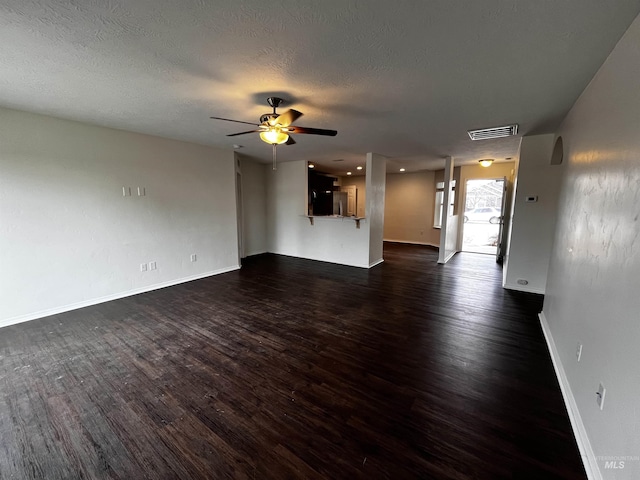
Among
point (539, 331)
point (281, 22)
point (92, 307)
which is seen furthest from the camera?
point (92, 307)

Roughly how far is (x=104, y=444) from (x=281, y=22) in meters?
2.74

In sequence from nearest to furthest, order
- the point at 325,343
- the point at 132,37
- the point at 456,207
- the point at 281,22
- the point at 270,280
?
1. the point at 281,22
2. the point at 132,37
3. the point at 325,343
4. the point at 270,280
5. the point at 456,207

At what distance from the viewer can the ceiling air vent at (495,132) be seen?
136 inches

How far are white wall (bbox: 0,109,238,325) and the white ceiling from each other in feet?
1.54

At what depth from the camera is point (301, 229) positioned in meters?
6.68

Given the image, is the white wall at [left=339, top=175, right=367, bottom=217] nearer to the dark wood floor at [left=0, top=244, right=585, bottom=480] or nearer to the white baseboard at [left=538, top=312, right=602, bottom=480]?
the dark wood floor at [left=0, top=244, right=585, bottom=480]

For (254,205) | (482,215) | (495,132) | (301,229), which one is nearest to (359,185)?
(301,229)

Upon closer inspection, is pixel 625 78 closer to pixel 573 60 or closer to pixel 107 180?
pixel 573 60

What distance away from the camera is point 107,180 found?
3.70 m

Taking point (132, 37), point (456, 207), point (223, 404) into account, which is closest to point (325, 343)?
point (223, 404)

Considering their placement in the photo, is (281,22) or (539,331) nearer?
(281,22)

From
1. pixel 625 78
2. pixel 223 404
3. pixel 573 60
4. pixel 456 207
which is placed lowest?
pixel 223 404

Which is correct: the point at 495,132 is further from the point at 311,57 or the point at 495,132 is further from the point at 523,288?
the point at 311,57

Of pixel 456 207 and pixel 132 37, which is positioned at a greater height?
pixel 132 37
